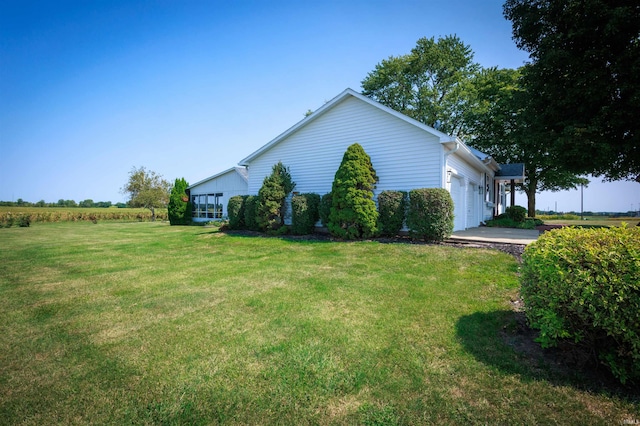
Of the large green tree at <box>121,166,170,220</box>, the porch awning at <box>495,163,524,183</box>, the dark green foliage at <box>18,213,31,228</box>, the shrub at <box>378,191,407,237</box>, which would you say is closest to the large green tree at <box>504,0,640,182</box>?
the porch awning at <box>495,163,524,183</box>

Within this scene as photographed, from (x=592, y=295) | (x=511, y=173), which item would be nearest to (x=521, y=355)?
(x=592, y=295)

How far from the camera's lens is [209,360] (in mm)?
2729

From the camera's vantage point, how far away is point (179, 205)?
80.6ft

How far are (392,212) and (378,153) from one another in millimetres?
3062

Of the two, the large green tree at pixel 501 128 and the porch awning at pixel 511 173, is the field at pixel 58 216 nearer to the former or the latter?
the porch awning at pixel 511 173

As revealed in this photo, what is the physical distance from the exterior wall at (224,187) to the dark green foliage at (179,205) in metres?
0.96

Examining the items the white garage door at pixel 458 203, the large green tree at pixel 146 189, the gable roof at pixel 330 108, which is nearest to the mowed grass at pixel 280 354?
the gable roof at pixel 330 108

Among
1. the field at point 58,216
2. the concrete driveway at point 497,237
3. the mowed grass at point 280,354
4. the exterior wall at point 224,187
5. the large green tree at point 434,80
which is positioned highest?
the large green tree at point 434,80

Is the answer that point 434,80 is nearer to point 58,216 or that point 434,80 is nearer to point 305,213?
point 305,213

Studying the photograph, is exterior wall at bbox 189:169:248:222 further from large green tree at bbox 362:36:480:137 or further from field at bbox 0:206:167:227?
large green tree at bbox 362:36:480:137

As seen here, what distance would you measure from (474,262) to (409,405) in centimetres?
536

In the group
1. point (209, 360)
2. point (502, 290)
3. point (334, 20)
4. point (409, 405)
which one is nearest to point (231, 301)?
point (209, 360)

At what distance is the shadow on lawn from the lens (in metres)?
2.39

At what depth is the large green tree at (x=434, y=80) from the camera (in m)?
25.6
